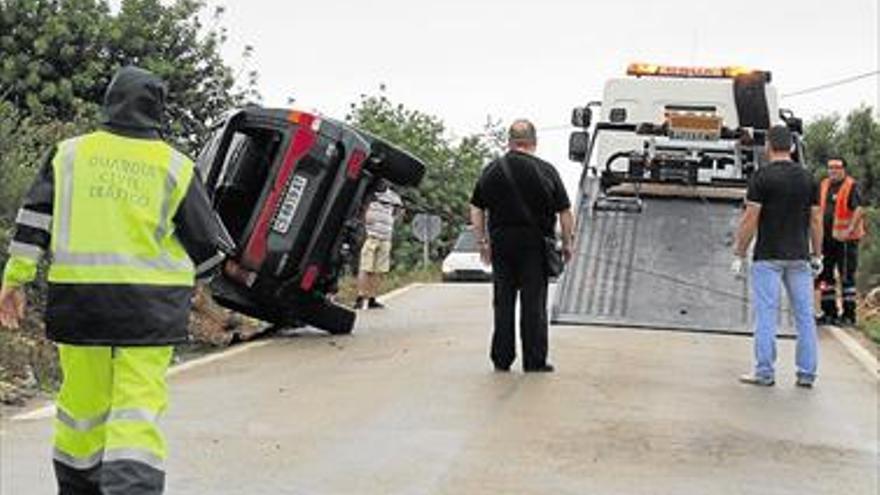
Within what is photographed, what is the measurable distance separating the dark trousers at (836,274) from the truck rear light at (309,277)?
5260mm

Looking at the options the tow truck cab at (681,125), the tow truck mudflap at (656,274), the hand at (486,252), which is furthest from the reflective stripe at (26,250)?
the tow truck cab at (681,125)

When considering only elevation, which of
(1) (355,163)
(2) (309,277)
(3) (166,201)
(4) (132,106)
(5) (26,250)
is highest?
(4) (132,106)

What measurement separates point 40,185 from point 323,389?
4270 mm

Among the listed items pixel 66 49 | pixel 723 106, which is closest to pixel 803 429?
pixel 723 106

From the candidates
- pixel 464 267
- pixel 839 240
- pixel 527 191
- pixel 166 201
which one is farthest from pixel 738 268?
pixel 464 267

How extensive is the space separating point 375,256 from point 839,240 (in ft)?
15.5

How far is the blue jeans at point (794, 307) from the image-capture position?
33.1ft

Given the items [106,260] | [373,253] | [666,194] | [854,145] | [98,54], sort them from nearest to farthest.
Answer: [106,260] → [666,194] → [373,253] → [98,54] → [854,145]

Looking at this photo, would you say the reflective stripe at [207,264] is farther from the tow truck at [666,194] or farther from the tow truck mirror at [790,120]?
the tow truck mirror at [790,120]

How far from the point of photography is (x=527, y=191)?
33.1ft

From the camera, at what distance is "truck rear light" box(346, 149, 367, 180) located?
11805 mm

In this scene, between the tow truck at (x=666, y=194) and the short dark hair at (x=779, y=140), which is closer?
the short dark hair at (x=779, y=140)

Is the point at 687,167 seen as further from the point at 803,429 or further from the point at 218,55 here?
the point at 218,55

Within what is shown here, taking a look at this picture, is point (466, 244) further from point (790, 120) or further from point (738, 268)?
point (738, 268)
